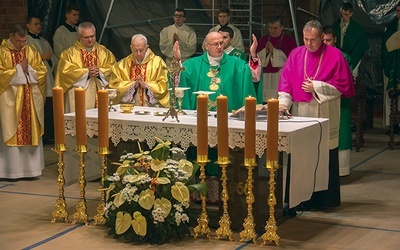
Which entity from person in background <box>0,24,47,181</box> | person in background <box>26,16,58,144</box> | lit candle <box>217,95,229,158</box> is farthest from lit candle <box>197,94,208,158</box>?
person in background <box>26,16,58,144</box>

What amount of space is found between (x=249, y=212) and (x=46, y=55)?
17.3 ft

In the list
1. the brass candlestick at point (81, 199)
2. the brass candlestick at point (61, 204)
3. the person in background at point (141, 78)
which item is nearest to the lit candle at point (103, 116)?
the brass candlestick at point (81, 199)

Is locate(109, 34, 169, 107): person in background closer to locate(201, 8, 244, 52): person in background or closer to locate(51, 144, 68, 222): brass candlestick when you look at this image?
locate(51, 144, 68, 222): brass candlestick

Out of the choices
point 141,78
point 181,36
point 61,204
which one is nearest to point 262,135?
point 61,204

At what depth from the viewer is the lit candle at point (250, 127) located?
6531 millimetres

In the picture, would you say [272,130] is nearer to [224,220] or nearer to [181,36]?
[224,220]

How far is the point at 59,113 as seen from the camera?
7238mm

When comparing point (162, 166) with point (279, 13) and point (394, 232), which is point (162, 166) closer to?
point (394, 232)

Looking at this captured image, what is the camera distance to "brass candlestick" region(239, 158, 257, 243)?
6633 millimetres

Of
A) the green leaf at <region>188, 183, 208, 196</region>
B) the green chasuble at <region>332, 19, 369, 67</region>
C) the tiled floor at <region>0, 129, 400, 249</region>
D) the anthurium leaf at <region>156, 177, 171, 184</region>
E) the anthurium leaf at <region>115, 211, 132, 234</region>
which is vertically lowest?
the tiled floor at <region>0, 129, 400, 249</region>

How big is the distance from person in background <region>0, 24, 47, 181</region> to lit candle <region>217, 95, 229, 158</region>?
3.34 meters

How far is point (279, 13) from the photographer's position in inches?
557

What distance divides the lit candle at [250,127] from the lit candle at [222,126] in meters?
0.16

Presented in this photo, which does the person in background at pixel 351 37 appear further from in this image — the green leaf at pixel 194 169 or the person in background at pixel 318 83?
A: the green leaf at pixel 194 169
